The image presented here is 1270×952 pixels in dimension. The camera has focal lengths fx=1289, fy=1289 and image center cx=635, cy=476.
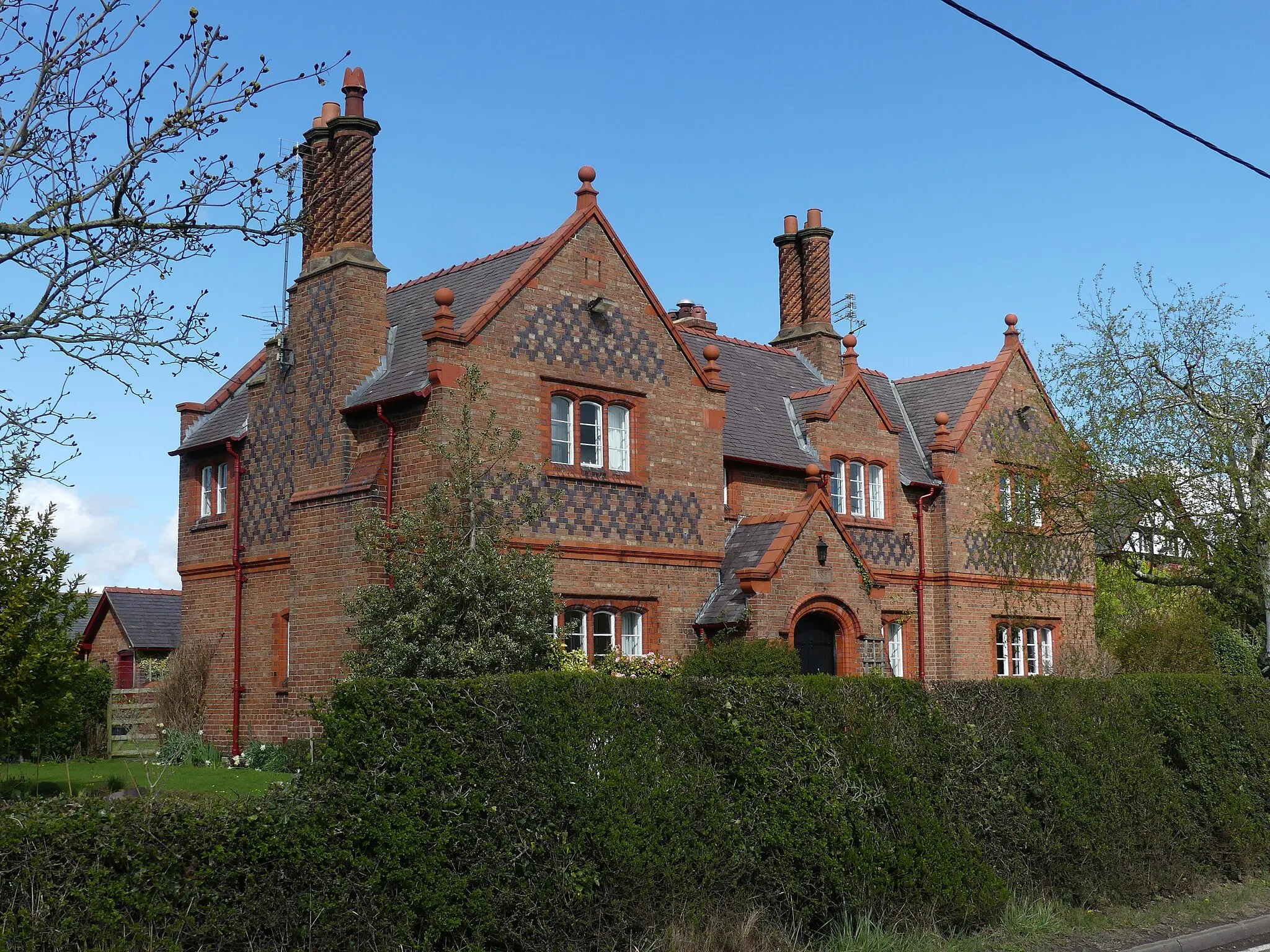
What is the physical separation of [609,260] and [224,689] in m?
10.5

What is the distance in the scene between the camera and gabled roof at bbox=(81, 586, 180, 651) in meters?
41.2

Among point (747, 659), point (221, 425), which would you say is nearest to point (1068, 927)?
point (747, 659)

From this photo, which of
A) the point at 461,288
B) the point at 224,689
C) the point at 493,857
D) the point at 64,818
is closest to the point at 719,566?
the point at 461,288

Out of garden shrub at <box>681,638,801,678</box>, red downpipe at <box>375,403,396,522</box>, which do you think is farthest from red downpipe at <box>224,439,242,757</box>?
garden shrub at <box>681,638,801,678</box>

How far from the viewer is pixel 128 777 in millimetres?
18625

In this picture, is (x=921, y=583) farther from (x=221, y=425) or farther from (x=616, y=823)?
(x=616, y=823)

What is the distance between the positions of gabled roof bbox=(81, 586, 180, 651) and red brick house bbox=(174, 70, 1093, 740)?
17271 millimetres

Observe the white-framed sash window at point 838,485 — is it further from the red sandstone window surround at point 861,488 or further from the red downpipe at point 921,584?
the red downpipe at point 921,584

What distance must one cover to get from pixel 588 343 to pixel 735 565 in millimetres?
4696

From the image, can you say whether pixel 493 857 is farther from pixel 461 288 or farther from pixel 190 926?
pixel 461 288

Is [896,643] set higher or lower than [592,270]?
lower

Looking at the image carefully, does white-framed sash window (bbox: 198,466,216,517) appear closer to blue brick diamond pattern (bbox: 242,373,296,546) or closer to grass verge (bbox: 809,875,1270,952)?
blue brick diamond pattern (bbox: 242,373,296,546)

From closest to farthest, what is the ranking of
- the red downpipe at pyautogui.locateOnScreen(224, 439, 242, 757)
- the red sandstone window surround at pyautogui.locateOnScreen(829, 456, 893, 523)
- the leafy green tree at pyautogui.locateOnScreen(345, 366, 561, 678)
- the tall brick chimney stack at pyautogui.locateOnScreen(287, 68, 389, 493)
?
the leafy green tree at pyautogui.locateOnScreen(345, 366, 561, 678) < the tall brick chimney stack at pyautogui.locateOnScreen(287, 68, 389, 493) < the red downpipe at pyautogui.locateOnScreen(224, 439, 242, 757) < the red sandstone window surround at pyautogui.locateOnScreen(829, 456, 893, 523)

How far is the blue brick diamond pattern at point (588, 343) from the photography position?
20.3 metres
